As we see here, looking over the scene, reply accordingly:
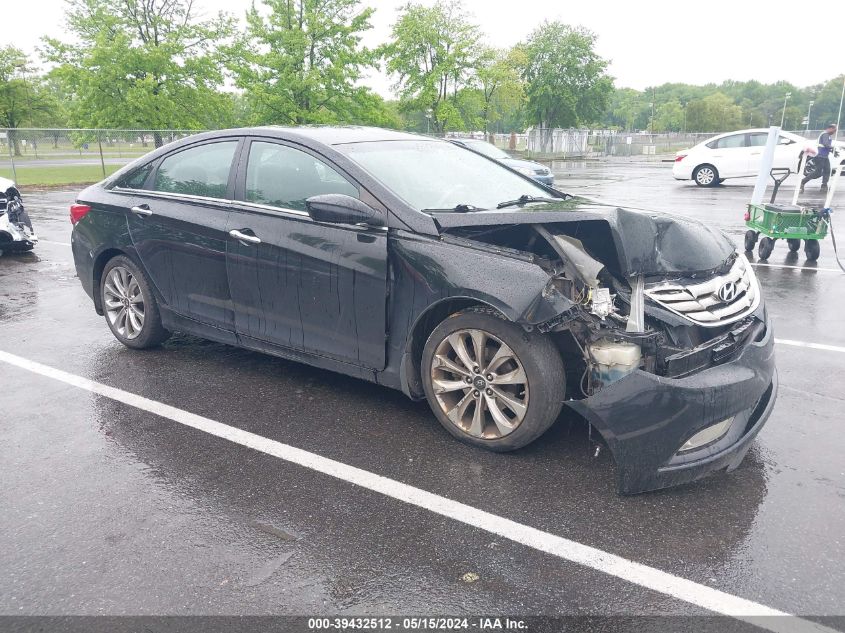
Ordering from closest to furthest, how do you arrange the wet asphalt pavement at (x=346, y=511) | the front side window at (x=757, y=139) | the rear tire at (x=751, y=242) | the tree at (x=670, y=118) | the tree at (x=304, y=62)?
the wet asphalt pavement at (x=346, y=511)
the rear tire at (x=751, y=242)
the front side window at (x=757, y=139)
the tree at (x=304, y=62)
the tree at (x=670, y=118)

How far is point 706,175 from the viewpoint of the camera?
21266 mm

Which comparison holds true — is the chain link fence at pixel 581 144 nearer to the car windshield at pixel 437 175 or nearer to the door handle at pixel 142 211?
the car windshield at pixel 437 175

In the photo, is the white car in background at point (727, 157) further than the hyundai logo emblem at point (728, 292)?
Yes

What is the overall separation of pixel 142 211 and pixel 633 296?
137 inches

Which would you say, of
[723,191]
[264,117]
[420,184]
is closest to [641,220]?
[420,184]

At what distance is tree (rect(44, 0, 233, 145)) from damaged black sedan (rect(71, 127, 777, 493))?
26.2 metres

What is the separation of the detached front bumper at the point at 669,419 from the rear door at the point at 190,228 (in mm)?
2568

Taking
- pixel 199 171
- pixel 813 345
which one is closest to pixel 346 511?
pixel 199 171

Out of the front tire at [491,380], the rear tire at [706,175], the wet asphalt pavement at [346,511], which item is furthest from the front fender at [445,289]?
the rear tire at [706,175]

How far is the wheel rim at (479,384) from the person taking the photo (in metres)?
3.48

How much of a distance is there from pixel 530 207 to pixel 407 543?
78.4 inches

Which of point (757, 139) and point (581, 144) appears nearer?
point (757, 139)

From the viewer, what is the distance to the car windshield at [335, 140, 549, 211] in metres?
4.02

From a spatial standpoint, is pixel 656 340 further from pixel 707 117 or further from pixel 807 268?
pixel 707 117
